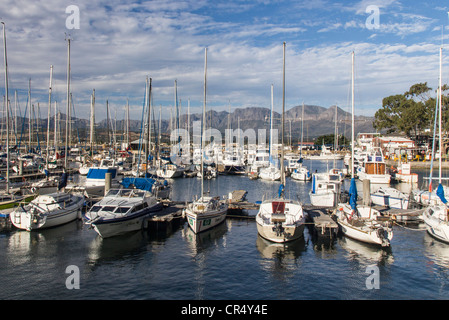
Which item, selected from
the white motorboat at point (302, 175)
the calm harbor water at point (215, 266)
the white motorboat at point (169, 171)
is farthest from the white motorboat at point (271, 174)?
the calm harbor water at point (215, 266)

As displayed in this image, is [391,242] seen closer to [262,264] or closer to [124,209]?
[262,264]

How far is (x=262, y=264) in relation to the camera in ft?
70.9

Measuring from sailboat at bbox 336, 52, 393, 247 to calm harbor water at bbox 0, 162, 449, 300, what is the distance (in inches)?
24.2

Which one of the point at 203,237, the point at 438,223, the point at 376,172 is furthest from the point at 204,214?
the point at 376,172

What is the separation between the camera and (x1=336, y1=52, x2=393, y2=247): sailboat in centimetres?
2417

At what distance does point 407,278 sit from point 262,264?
8.04 meters

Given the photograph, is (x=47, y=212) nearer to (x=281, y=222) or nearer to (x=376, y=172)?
(x=281, y=222)

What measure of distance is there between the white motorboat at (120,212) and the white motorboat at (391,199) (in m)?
22.8

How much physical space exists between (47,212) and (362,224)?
981 inches

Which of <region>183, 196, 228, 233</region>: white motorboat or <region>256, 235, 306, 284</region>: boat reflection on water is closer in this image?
<region>256, 235, 306, 284</region>: boat reflection on water

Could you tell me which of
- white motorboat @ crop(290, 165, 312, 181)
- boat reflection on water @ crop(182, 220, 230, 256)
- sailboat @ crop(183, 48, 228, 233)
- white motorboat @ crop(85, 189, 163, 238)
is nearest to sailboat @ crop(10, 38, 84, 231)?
white motorboat @ crop(85, 189, 163, 238)

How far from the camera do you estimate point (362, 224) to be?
83.3ft

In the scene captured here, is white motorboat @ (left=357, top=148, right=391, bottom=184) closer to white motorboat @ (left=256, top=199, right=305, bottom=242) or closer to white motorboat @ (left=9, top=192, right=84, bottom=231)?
white motorboat @ (left=256, top=199, right=305, bottom=242)
